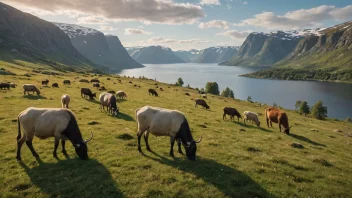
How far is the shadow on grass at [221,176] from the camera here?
1310cm

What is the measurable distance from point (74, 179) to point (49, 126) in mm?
4141

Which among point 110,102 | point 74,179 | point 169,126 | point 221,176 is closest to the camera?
point 74,179

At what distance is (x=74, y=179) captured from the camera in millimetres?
13367

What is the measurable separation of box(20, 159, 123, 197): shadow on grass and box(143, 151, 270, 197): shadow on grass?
388 cm

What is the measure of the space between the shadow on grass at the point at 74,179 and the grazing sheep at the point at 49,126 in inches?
43.6

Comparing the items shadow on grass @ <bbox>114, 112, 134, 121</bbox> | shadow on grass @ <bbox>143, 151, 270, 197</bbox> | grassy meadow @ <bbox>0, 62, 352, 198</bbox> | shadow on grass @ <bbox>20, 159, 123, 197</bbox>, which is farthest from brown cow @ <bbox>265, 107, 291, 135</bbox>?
shadow on grass @ <bbox>20, 159, 123, 197</bbox>

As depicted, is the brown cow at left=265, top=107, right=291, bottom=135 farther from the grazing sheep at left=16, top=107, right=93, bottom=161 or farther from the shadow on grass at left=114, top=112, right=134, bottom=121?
the grazing sheep at left=16, top=107, right=93, bottom=161

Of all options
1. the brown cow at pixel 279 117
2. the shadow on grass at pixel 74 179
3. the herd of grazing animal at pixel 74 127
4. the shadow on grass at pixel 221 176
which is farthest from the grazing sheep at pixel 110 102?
the brown cow at pixel 279 117

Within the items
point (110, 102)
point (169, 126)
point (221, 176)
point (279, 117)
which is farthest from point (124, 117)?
point (279, 117)

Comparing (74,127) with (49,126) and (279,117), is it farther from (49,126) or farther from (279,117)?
(279,117)

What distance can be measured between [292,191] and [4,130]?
23.6m

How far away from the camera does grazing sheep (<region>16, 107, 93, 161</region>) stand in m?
15.2

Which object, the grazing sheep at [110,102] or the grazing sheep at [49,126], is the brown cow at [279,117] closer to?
the grazing sheep at [110,102]

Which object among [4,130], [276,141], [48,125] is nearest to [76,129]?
[48,125]
